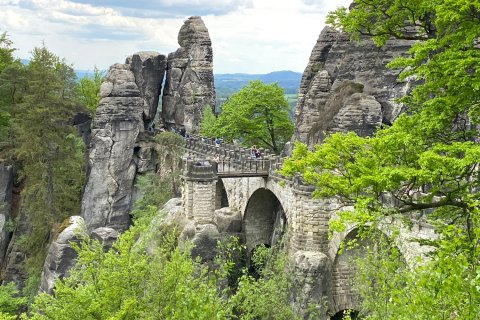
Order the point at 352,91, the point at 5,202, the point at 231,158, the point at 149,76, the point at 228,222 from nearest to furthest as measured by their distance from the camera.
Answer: the point at 352,91 → the point at 228,222 → the point at 231,158 → the point at 5,202 → the point at 149,76

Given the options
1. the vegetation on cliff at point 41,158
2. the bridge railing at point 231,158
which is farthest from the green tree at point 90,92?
the bridge railing at point 231,158

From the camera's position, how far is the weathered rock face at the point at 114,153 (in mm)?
41219

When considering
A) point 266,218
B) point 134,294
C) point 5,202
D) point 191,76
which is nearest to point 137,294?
point 134,294

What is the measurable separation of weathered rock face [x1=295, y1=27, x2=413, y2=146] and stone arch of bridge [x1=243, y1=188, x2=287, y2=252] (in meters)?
4.25

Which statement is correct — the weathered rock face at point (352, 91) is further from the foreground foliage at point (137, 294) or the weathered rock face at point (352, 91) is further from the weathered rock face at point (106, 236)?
the foreground foliage at point (137, 294)

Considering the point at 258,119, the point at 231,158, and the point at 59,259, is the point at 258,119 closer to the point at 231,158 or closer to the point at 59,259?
the point at 231,158

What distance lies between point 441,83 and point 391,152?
1.78 metres

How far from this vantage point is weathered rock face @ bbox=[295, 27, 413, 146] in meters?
26.7

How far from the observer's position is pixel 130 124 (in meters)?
43.0

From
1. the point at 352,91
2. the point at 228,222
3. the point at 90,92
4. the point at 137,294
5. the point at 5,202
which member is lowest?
the point at 5,202

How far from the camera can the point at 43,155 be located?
3734 cm

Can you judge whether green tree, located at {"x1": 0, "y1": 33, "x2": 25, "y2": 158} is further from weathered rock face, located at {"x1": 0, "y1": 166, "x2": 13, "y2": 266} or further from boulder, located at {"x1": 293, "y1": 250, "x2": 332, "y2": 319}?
boulder, located at {"x1": 293, "y1": 250, "x2": 332, "y2": 319}

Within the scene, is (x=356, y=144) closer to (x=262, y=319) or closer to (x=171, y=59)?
(x=262, y=319)

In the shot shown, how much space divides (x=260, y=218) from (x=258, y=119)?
14479 millimetres
